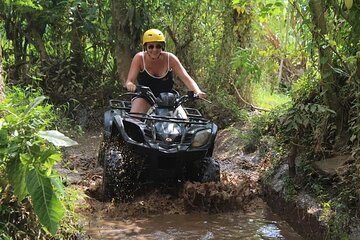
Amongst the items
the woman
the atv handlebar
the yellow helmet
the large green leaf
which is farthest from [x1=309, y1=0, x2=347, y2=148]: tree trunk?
the large green leaf

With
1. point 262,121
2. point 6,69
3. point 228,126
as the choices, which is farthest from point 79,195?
point 6,69

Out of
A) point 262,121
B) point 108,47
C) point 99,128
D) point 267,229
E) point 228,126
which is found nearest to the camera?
point 267,229

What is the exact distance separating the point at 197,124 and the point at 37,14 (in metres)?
6.00

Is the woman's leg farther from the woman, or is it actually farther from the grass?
the grass

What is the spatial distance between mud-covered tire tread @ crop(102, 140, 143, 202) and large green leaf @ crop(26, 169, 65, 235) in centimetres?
229

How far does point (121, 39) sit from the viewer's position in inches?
387

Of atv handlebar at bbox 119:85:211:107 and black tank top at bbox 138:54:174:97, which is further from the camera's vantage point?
black tank top at bbox 138:54:174:97

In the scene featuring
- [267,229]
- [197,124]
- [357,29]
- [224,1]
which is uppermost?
[224,1]

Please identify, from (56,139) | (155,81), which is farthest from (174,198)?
(56,139)

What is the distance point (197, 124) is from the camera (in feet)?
17.1

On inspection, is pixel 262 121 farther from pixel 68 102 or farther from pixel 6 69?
pixel 6 69

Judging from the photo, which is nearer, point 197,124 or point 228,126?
point 197,124

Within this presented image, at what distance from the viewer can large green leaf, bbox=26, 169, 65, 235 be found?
109 inches

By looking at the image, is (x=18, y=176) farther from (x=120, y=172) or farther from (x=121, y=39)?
(x=121, y=39)
